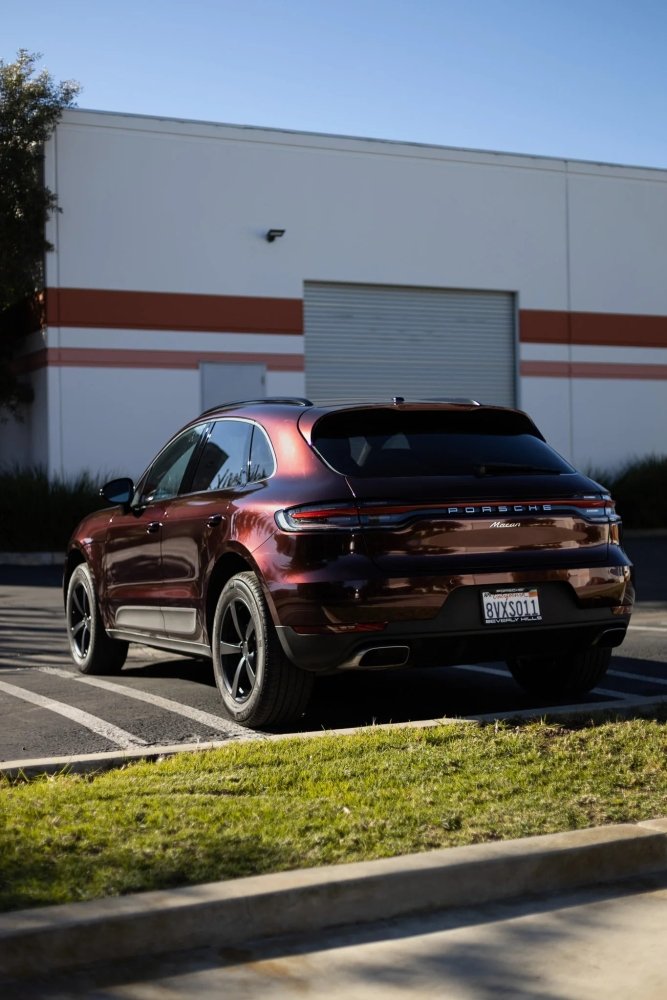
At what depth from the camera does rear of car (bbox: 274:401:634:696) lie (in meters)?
6.71

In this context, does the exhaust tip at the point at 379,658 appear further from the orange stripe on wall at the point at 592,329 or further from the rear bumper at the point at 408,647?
the orange stripe on wall at the point at 592,329

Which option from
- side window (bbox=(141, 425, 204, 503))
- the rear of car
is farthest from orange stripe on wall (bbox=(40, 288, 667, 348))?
the rear of car

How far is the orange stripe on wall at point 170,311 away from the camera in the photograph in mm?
24375

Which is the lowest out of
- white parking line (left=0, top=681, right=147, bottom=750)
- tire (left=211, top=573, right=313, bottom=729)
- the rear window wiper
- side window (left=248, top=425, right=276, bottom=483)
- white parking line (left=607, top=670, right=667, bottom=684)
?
white parking line (left=607, top=670, right=667, bottom=684)

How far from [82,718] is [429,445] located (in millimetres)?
2445

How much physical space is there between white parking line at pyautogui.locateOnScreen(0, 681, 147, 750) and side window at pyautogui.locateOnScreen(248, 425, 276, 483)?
1.50 meters

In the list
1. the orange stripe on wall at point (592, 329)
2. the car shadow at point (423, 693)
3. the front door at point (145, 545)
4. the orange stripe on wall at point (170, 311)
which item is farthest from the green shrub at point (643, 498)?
the front door at point (145, 545)

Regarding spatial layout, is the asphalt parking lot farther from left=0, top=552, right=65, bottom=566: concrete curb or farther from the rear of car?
left=0, top=552, right=65, bottom=566: concrete curb

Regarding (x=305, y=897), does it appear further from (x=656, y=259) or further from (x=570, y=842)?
(x=656, y=259)

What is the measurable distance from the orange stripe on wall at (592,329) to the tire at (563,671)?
2037cm

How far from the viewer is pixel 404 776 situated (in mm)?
5633

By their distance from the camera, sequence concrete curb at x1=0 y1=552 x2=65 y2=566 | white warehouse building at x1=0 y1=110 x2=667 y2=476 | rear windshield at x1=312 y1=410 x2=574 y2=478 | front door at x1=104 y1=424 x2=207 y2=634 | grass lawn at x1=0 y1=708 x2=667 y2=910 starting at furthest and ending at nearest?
1. white warehouse building at x1=0 y1=110 x2=667 y2=476
2. concrete curb at x1=0 y1=552 x2=65 y2=566
3. front door at x1=104 y1=424 x2=207 y2=634
4. rear windshield at x1=312 y1=410 x2=574 y2=478
5. grass lawn at x1=0 y1=708 x2=667 y2=910

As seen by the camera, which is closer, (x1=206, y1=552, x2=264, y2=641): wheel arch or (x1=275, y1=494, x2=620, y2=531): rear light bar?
(x1=275, y1=494, x2=620, y2=531): rear light bar

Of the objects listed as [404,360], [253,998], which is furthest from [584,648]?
[404,360]
